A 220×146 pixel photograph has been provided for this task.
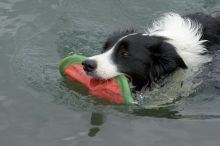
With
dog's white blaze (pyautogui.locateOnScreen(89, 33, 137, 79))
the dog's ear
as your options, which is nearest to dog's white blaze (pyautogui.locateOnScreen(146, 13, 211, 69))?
the dog's ear

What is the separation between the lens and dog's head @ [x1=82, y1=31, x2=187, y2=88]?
222 inches

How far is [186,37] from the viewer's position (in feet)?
20.9

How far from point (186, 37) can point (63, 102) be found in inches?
Answer: 66.7

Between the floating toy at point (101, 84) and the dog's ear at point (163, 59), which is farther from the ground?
the dog's ear at point (163, 59)

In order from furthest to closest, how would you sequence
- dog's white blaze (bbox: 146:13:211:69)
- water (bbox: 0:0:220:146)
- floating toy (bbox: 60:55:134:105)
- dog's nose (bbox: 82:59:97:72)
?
dog's white blaze (bbox: 146:13:211:69)
floating toy (bbox: 60:55:134:105)
dog's nose (bbox: 82:59:97:72)
water (bbox: 0:0:220:146)

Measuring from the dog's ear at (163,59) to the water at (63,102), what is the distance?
41cm

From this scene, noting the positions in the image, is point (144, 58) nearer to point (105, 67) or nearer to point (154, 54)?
point (154, 54)

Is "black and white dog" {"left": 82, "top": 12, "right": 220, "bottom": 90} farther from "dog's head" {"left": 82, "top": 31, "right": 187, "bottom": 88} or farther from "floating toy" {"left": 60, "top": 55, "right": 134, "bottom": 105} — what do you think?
"floating toy" {"left": 60, "top": 55, "right": 134, "bottom": 105}

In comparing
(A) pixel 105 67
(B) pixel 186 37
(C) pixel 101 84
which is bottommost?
(C) pixel 101 84

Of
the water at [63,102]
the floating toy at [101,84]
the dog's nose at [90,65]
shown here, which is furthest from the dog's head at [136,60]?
the water at [63,102]

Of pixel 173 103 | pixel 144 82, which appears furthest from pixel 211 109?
pixel 144 82

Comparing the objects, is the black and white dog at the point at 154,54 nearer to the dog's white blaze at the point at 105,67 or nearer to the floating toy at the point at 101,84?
the dog's white blaze at the point at 105,67

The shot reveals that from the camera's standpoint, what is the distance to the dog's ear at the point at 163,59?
19.6 ft

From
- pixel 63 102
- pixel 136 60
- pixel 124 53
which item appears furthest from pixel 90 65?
pixel 63 102
